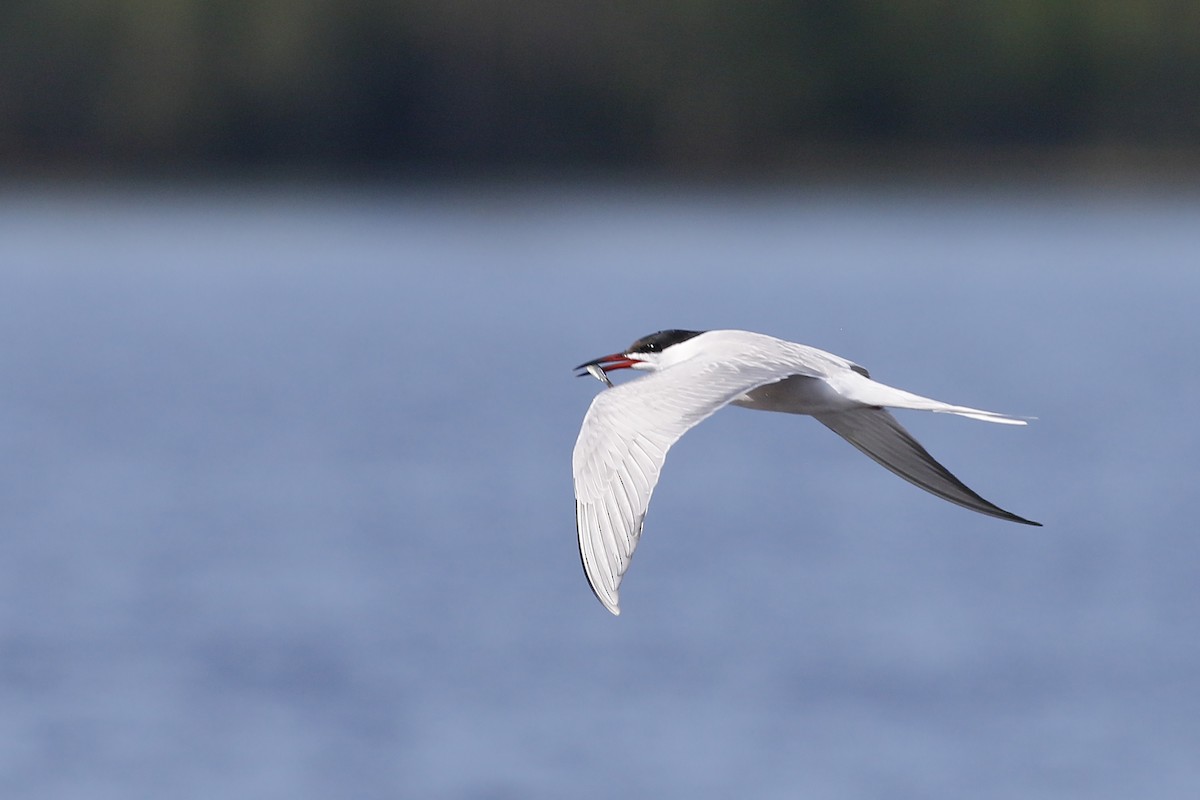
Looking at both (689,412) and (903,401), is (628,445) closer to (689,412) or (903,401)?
(689,412)

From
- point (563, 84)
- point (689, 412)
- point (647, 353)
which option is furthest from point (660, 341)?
point (563, 84)

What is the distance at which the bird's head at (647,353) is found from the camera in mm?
6184

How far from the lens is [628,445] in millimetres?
5211

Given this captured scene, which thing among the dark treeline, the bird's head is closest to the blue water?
the bird's head

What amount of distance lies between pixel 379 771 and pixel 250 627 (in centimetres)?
319

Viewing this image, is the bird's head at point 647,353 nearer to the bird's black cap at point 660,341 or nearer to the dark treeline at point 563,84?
the bird's black cap at point 660,341

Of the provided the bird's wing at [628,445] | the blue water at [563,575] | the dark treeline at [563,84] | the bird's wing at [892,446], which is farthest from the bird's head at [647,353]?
the dark treeline at [563,84]

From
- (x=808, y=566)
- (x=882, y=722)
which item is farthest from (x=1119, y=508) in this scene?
(x=882, y=722)

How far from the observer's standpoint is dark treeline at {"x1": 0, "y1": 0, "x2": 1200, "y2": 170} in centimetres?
4038

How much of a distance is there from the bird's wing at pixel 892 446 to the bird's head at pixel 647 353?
497 mm

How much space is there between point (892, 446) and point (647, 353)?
Answer: 2.66 ft

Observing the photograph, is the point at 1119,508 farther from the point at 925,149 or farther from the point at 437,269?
the point at 437,269

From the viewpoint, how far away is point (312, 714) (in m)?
11.8

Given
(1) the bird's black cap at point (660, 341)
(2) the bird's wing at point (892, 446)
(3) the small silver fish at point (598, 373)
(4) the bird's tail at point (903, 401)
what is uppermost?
(4) the bird's tail at point (903, 401)
